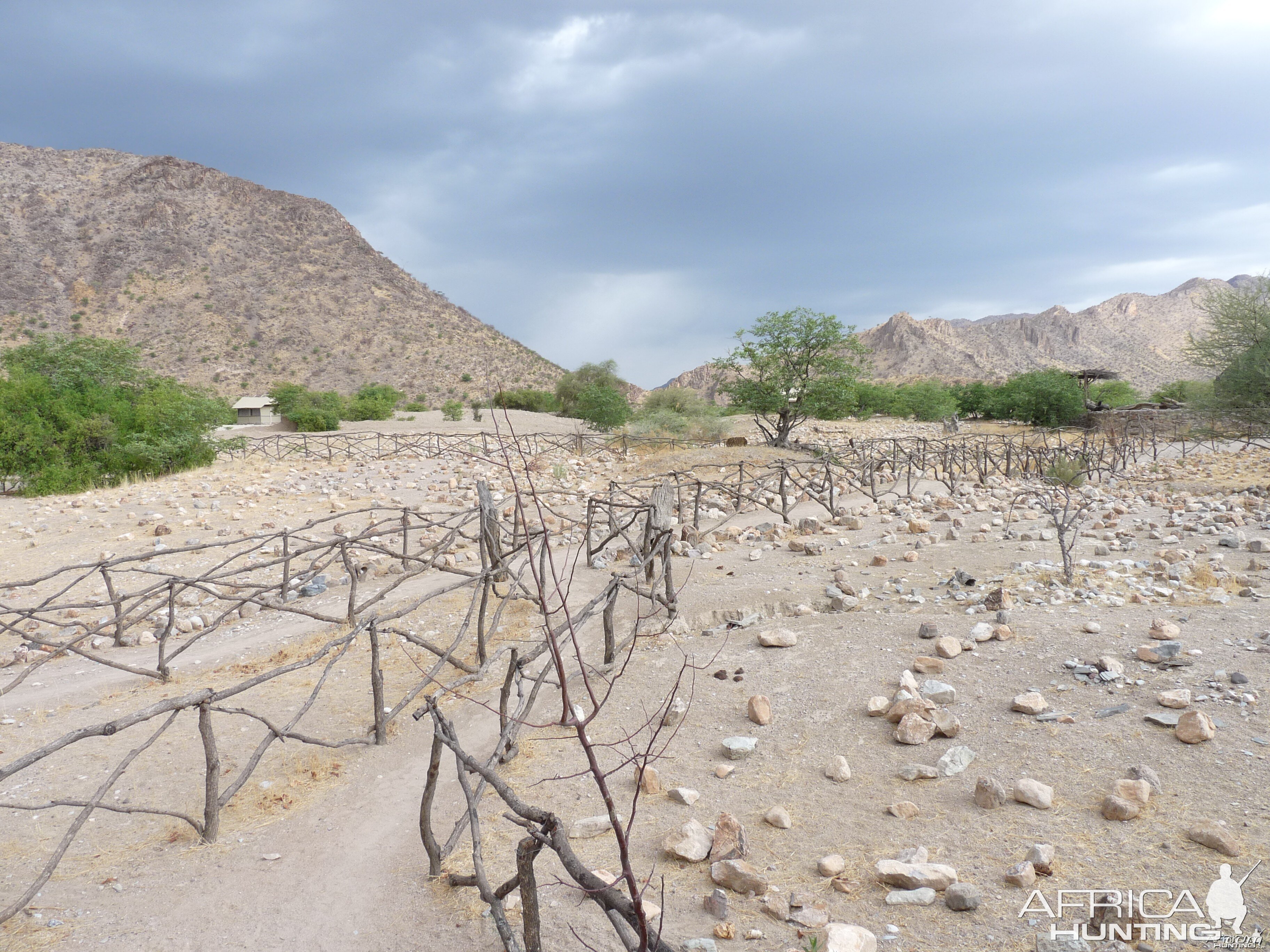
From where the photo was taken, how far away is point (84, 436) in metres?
17.6

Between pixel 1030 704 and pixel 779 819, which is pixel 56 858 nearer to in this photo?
pixel 779 819

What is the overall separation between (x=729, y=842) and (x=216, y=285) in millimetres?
71174

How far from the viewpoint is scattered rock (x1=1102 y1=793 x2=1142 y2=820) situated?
284cm

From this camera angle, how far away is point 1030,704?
3.85m

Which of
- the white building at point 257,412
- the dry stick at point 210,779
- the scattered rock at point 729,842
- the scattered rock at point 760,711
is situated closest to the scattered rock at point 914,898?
the scattered rock at point 729,842

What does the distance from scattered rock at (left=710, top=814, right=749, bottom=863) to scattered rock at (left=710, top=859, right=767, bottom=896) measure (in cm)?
8

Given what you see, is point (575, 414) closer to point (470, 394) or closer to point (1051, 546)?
point (470, 394)

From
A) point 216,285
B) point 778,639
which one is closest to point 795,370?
point 778,639

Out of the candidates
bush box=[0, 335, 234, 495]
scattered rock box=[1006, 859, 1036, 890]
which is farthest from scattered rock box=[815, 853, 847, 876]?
bush box=[0, 335, 234, 495]

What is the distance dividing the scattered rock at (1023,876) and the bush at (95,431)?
65.4ft

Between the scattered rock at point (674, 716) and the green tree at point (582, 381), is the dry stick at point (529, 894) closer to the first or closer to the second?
the scattered rock at point (674, 716)

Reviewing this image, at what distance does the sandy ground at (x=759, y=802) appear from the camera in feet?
8.30

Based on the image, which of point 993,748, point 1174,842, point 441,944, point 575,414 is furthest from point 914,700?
point 575,414

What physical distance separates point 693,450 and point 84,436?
16441 millimetres
